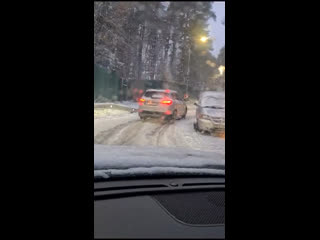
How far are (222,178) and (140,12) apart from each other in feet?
5.15

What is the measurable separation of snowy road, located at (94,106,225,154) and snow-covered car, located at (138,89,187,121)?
0.40ft

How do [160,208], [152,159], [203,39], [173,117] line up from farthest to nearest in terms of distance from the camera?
[173,117], [203,39], [152,159], [160,208]

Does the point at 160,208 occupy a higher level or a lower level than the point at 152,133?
lower

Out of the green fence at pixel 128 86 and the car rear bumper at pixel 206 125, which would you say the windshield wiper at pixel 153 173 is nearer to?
the green fence at pixel 128 86

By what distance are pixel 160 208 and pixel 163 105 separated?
3.17 metres

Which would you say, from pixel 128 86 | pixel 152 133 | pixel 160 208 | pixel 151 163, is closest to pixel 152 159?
pixel 151 163

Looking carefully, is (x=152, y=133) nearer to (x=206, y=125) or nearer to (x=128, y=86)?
(x=206, y=125)

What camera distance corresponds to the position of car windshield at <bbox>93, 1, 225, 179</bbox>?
2359 mm

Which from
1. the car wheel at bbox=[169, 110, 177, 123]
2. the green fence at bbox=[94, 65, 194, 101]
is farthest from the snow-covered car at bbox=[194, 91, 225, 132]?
the green fence at bbox=[94, 65, 194, 101]

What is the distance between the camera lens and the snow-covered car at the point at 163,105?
13.3 ft

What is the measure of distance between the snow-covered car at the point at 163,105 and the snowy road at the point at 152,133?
121mm

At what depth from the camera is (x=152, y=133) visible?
15.7 feet

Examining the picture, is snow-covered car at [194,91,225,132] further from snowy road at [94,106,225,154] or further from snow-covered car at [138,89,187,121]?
snow-covered car at [138,89,187,121]
